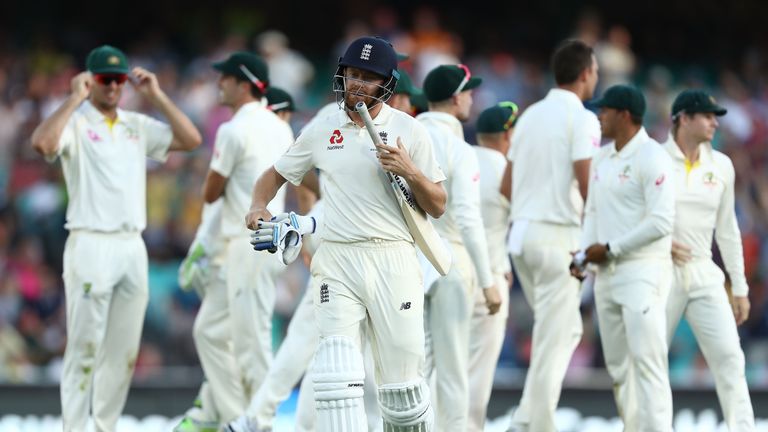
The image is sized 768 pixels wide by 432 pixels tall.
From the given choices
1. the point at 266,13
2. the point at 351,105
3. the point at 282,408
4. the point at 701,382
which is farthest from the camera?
the point at 266,13

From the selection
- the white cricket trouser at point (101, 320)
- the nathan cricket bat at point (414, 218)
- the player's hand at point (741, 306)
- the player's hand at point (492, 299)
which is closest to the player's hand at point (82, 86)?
the white cricket trouser at point (101, 320)

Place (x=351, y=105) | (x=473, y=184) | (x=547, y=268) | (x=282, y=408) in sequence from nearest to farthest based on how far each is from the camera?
(x=351, y=105), (x=473, y=184), (x=547, y=268), (x=282, y=408)

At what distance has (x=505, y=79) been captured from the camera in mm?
16938

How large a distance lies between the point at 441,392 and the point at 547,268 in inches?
42.9

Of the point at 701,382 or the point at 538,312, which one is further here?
the point at 701,382

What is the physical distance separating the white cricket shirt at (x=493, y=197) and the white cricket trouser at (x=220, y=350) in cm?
182

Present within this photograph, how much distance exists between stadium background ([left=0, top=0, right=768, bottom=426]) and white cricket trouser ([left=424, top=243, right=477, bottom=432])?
3.33 metres

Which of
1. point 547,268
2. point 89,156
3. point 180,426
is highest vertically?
point 89,156

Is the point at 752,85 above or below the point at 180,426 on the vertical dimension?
above

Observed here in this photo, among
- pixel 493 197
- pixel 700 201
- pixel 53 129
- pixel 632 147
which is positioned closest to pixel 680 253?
pixel 700 201

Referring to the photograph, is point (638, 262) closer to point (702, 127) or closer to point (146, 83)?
point (702, 127)

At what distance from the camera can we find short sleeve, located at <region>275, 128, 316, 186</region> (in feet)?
23.6

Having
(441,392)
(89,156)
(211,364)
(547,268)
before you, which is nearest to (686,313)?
(547,268)

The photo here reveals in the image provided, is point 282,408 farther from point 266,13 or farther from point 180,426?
point 266,13
